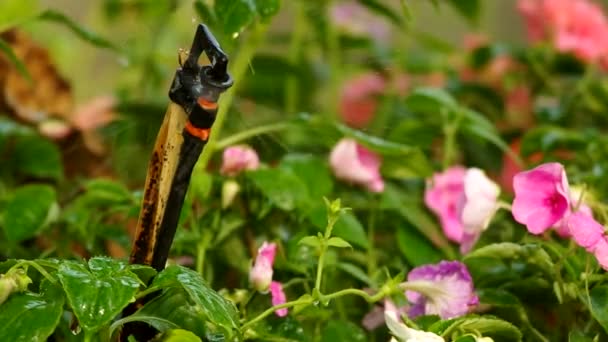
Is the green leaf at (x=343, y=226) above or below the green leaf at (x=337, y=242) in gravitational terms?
below

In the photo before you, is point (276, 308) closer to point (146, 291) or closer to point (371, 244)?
point (146, 291)

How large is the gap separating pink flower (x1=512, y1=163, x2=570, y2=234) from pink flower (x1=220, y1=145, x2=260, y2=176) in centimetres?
22

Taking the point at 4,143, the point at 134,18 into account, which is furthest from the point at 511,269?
the point at 134,18

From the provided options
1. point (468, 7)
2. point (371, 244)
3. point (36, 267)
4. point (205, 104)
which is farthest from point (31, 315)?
point (468, 7)

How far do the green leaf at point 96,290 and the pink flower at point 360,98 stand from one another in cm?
87

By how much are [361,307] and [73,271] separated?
31 cm

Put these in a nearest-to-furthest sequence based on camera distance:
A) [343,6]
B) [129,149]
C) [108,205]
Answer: [108,205] < [129,149] < [343,6]

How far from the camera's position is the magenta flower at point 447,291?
1.94ft

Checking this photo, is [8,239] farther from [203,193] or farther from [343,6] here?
[343,6]

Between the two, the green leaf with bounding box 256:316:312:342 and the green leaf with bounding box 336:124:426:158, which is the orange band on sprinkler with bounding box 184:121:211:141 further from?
the green leaf with bounding box 336:124:426:158

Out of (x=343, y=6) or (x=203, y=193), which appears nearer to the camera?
(x=203, y=193)

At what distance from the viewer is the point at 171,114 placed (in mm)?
494

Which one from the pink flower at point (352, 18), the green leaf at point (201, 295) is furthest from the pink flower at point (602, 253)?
the pink flower at point (352, 18)

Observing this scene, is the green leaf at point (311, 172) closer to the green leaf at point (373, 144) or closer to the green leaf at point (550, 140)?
the green leaf at point (373, 144)
